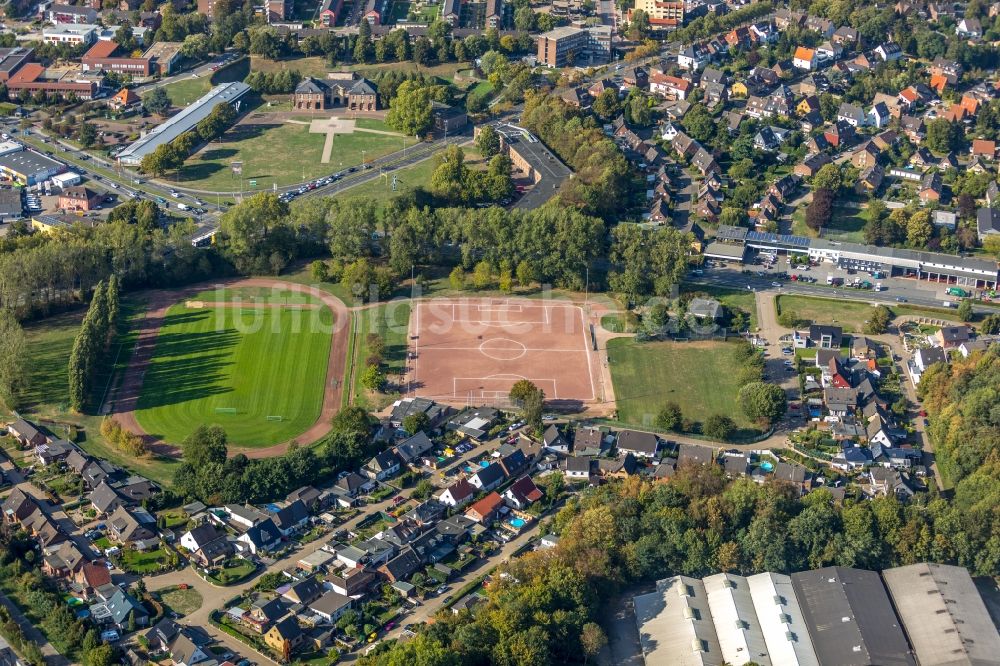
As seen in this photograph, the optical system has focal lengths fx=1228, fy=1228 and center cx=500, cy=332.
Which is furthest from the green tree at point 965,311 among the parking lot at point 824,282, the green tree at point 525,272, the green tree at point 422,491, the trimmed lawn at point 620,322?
the green tree at point 422,491

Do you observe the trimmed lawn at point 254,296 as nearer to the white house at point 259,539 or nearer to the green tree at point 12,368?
the green tree at point 12,368

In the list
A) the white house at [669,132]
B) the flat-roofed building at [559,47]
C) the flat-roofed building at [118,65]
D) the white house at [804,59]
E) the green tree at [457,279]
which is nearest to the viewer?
the green tree at [457,279]

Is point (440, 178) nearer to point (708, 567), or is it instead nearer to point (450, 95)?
point (450, 95)

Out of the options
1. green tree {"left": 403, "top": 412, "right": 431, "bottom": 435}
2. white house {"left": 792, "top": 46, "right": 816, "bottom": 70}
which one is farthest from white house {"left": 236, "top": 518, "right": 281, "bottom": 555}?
white house {"left": 792, "top": 46, "right": 816, "bottom": 70}

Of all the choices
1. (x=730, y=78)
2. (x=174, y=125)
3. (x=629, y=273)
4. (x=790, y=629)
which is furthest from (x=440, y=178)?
(x=790, y=629)

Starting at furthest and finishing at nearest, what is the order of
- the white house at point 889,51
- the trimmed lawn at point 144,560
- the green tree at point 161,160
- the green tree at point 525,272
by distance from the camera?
1. the white house at point 889,51
2. the green tree at point 161,160
3. the green tree at point 525,272
4. the trimmed lawn at point 144,560

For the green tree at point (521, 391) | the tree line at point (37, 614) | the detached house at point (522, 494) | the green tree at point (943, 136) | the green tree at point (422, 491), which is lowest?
the tree line at point (37, 614)
